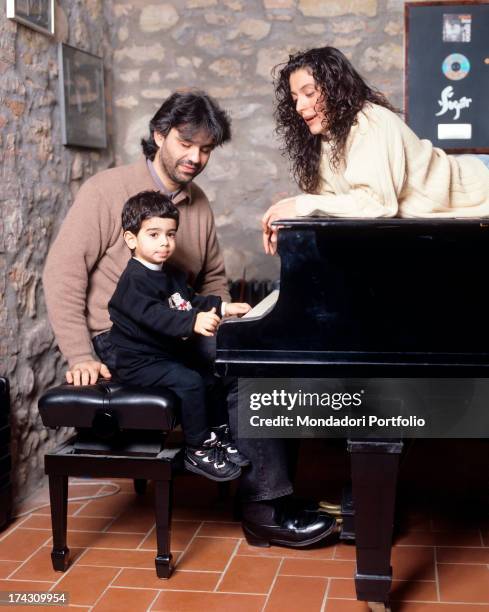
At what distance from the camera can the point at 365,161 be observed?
2201 millimetres

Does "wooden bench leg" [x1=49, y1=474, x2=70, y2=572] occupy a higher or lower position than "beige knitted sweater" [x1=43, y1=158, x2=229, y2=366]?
lower

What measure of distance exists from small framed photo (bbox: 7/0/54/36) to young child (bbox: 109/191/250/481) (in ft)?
3.30

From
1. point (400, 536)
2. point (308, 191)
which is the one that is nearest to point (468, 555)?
point (400, 536)

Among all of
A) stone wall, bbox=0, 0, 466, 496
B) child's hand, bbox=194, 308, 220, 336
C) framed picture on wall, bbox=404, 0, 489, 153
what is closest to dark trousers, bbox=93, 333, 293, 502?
child's hand, bbox=194, 308, 220, 336

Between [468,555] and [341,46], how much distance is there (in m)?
2.49

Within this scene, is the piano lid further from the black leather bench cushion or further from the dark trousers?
the dark trousers

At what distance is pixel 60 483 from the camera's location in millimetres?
2605

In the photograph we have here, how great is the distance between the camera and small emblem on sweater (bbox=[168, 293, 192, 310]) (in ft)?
9.05

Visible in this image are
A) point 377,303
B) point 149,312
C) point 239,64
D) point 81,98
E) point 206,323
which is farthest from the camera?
point 239,64

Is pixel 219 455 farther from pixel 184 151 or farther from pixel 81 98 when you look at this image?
pixel 81 98

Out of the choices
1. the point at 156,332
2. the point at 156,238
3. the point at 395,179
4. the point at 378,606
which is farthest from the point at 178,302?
the point at 378,606

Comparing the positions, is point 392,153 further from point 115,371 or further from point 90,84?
point 90,84

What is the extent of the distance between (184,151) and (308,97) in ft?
2.36

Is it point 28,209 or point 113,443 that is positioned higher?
point 28,209
